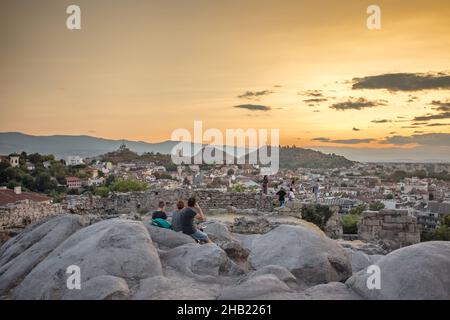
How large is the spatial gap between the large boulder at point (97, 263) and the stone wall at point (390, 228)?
12.1 m

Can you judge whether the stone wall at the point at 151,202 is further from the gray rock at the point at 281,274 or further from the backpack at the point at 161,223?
the gray rock at the point at 281,274

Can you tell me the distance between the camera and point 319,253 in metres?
9.47

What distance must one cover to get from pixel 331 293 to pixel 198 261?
2.72 metres

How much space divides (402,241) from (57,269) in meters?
14.3

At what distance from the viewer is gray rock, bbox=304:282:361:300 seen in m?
7.54

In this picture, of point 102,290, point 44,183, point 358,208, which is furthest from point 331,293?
point 44,183

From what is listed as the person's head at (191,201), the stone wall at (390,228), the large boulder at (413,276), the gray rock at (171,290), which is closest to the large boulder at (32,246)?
the person's head at (191,201)

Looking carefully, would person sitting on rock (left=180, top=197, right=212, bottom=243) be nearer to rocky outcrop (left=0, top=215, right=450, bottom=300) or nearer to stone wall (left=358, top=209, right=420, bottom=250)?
rocky outcrop (left=0, top=215, right=450, bottom=300)

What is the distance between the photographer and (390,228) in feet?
62.3

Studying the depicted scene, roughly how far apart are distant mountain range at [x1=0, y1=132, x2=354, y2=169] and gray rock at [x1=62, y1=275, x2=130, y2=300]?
128 ft

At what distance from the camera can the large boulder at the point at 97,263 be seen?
809 cm

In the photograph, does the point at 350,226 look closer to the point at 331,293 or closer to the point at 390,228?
the point at 390,228

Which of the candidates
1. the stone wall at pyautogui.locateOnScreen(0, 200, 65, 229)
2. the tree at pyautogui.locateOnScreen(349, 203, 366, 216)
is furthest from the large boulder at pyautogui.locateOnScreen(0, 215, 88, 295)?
the tree at pyautogui.locateOnScreen(349, 203, 366, 216)
